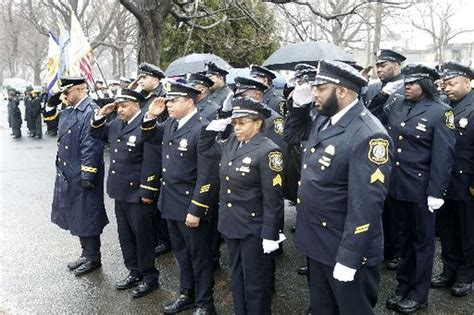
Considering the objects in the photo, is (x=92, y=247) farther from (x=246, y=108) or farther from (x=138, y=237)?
(x=246, y=108)

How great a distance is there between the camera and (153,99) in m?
5.06

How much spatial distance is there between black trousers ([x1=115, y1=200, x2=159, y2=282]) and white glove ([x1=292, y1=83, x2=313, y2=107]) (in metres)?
1.97

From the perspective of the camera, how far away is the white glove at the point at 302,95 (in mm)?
3695

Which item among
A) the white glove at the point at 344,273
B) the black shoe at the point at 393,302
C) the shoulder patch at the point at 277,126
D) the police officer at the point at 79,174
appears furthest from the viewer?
the police officer at the point at 79,174

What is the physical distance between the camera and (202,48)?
1320 centimetres

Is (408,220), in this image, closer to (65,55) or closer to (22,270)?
(22,270)

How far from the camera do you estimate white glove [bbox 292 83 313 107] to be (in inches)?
145

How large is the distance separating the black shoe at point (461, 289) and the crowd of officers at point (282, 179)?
0.05 feet

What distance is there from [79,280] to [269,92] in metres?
3.18

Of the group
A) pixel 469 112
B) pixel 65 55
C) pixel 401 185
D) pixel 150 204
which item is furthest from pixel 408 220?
pixel 65 55

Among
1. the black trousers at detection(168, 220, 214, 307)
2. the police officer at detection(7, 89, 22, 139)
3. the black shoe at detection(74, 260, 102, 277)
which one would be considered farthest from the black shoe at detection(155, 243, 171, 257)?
the police officer at detection(7, 89, 22, 139)

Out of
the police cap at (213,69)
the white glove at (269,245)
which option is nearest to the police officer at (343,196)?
the white glove at (269,245)

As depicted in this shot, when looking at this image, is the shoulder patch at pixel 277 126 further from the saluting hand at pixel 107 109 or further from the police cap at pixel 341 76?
the police cap at pixel 341 76

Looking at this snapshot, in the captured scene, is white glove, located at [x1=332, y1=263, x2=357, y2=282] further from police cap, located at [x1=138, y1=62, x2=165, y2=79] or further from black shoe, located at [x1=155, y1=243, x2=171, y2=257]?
black shoe, located at [x1=155, y1=243, x2=171, y2=257]
